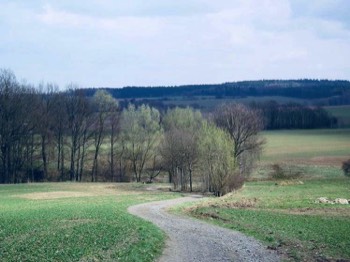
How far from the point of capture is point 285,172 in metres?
81.7

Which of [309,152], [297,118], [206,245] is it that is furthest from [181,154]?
[297,118]

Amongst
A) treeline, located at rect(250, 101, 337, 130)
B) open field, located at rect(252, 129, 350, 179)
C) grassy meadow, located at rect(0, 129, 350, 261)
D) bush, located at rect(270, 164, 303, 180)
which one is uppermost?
treeline, located at rect(250, 101, 337, 130)

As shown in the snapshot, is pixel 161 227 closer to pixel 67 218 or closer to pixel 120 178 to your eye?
pixel 67 218

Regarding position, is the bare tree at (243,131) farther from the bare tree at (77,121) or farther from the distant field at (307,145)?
the bare tree at (77,121)

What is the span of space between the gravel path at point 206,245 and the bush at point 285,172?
49.4 meters

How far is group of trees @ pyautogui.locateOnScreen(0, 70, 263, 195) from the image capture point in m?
73.7

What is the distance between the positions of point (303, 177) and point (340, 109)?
92.6m

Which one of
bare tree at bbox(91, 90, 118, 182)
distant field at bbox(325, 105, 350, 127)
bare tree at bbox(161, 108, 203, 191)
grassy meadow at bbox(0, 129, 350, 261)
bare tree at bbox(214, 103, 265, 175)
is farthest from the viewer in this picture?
distant field at bbox(325, 105, 350, 127)

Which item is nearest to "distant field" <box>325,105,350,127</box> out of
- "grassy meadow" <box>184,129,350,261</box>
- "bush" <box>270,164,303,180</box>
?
"grassy meadow" <box>184,129,350,261</box>

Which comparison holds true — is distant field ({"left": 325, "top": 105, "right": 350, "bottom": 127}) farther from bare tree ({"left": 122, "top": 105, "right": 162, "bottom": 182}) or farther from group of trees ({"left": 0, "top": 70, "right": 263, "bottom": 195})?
bare tree ({"left": 122, "top": 105, "right": 162, "bottom": 182})

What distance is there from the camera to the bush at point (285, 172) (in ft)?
259

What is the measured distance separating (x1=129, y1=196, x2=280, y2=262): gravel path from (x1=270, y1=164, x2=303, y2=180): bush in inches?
1943

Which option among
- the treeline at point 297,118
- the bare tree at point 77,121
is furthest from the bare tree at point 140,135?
the treeline at point 297,118

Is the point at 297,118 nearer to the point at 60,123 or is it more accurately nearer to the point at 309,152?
the point at 309,152
